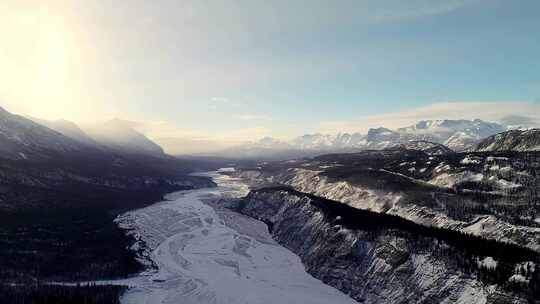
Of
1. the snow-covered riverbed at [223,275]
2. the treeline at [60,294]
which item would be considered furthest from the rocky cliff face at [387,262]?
the treeline at [60,294]

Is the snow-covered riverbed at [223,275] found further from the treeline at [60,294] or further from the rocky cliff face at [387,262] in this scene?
the rocky cliff face at [387,262]

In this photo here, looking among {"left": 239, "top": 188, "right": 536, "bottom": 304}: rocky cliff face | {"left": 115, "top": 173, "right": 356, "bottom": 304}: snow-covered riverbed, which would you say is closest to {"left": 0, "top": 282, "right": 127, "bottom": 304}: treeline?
{"left": 115, "top": 173, "right": 356, "bottom": 304}: snow-covered riverbed

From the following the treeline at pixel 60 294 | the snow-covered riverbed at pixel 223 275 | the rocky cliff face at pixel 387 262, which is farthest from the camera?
the snow-covered riverbed at pixel 223 275

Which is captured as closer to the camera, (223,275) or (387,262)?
(387,262)

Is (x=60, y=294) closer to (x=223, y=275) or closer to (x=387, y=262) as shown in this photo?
(x=223, y=275)

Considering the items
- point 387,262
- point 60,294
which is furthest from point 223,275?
point 387,262

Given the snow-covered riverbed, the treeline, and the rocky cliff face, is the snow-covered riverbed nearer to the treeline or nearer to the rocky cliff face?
the treeline
